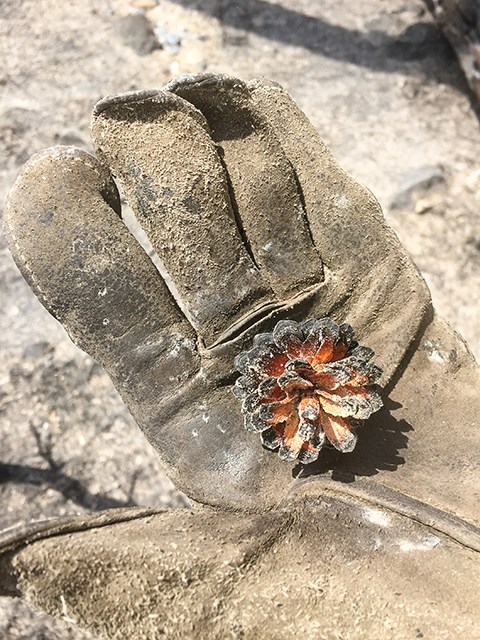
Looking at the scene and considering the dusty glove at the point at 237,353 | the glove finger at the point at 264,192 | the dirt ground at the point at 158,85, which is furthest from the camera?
the dirt ground at the point at 158,85

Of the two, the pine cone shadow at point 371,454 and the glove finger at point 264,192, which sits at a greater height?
the glove finger at point 264,192

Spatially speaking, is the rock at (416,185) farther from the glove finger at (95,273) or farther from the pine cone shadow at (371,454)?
the glove finger at (95,273)

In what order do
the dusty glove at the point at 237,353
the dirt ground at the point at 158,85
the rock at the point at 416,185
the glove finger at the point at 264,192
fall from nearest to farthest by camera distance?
the dusty glove at the point at 237,353
the glove finger at the point at 264,192
the dirt ground at the point at 158,85
the rock at the point at 416,185

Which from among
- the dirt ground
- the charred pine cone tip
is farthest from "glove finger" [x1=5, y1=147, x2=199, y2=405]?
the dirt ground

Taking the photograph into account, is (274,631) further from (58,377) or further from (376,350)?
(58,377)

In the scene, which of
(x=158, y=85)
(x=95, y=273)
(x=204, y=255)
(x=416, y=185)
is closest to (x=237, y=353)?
(x=204, y=255)

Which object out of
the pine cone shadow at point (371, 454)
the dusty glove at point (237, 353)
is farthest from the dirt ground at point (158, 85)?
the pine cone shadow at point (371, 454)

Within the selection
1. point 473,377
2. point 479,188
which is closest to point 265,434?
point 473,377

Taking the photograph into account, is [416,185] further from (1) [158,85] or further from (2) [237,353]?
(2) [237,353]
